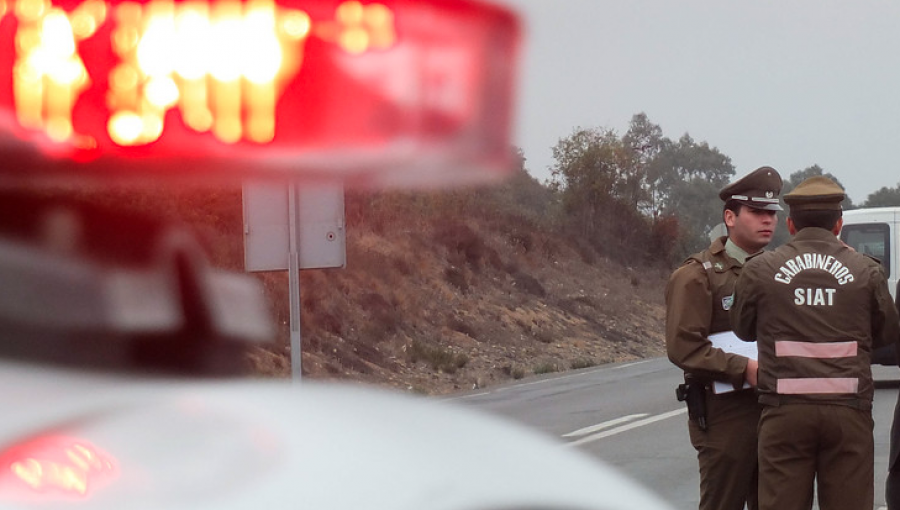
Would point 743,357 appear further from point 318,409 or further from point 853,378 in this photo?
point 318,409

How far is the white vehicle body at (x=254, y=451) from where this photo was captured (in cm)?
51

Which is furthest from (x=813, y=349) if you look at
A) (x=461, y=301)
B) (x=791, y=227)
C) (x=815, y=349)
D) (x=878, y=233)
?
(x=878, y=233)

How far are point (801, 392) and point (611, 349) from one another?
20.7 meters

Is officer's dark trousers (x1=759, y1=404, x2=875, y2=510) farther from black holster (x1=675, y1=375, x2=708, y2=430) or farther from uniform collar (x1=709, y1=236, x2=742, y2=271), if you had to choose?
uniform collar (x1=709, y1=236, x2=742, y2=271)

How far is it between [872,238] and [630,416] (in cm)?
476

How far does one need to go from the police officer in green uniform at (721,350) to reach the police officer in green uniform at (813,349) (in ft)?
0.46

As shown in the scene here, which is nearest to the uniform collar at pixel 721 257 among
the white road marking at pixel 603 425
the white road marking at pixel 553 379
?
the white road marking at pixel 603 425

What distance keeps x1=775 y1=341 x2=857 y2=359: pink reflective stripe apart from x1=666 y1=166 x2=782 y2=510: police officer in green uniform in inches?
7.2

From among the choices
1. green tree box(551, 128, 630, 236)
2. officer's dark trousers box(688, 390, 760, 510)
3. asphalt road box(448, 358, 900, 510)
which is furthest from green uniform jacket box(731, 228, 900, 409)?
green tree box(551, 128, 630, 236)

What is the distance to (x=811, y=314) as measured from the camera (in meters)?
4.50

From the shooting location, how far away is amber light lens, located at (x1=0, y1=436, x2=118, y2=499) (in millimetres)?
493

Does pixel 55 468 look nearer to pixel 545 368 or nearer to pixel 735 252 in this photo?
pixel 735 252

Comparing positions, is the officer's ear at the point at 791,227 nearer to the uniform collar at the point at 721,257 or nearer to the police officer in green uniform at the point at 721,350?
the police officer in green uniform at the point at 721,350

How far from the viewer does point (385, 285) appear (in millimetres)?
3479
